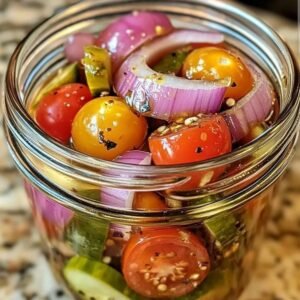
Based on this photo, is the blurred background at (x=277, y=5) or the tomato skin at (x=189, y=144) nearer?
the tomato skin at (x=189, y=144)

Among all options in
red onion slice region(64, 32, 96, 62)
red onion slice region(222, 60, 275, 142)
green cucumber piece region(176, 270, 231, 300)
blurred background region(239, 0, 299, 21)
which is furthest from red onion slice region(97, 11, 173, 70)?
blurred background region(239, 0, 299, 21)

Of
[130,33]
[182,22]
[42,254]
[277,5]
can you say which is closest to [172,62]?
[130,33]

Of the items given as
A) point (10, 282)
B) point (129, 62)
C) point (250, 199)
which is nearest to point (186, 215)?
point (250, 199)

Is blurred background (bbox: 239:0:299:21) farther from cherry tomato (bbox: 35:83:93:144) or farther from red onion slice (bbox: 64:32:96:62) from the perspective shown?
cherry tomato (bbox: 35:83:93:144)

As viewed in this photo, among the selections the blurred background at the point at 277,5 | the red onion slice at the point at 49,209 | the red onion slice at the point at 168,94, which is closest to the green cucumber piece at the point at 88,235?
the red onion slice at the point at 49,209

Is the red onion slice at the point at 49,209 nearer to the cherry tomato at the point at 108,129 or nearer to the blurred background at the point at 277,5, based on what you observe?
the cherry tomato at the point at 108,129

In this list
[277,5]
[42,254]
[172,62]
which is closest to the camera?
[172,62]

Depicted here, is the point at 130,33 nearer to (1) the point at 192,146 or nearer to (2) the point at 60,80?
(2) the point at 60,80
